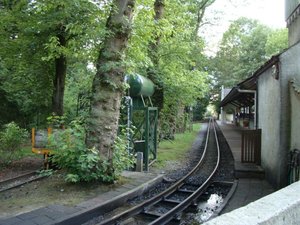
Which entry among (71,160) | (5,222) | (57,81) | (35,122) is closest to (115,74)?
(71,160)

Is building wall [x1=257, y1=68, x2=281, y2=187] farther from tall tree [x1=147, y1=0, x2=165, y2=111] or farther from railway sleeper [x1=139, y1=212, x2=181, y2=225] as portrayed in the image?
tall tree [x1=147, y1=0, x2=165, y2=111]

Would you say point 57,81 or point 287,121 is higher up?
point 57,81

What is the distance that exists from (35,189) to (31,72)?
831cm

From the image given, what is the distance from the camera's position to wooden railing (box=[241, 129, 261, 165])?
11531mm

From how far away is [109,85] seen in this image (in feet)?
25.8

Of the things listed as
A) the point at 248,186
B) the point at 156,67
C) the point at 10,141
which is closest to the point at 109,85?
the point at 248,186

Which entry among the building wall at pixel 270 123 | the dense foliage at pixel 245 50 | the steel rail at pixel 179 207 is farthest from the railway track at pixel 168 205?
the dense foliage at pixel 245 50

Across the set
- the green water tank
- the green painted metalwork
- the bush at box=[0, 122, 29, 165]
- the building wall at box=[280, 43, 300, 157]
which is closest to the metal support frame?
the green painted metalwork

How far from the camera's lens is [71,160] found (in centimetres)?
762

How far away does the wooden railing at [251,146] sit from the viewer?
11531 millimetres

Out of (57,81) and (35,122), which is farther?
(35,122)

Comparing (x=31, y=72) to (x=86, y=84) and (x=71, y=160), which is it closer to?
(x=86, y=84)

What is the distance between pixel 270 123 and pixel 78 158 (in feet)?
18.1

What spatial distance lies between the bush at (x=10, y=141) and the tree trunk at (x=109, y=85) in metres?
5.23
